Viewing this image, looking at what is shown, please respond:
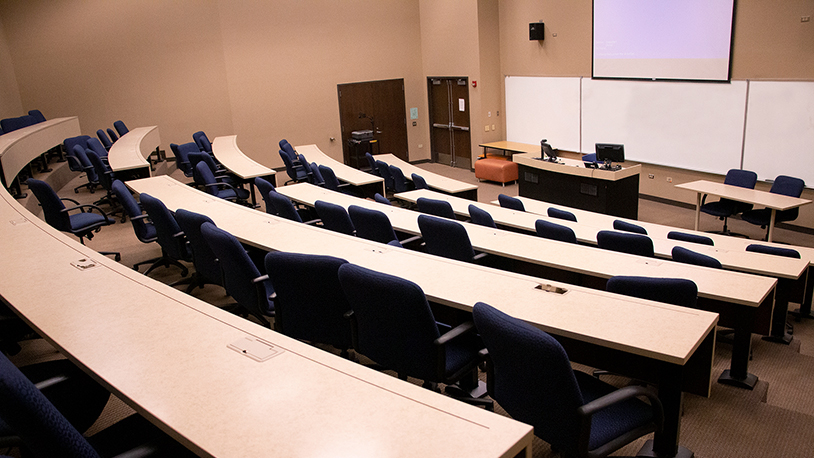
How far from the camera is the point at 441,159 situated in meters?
13.6

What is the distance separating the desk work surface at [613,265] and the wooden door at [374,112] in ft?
30.2

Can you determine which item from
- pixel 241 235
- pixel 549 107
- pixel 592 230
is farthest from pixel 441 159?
pixel 241 235

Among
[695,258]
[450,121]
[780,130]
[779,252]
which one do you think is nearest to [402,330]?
[695,258]

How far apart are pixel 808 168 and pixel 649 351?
657 cm

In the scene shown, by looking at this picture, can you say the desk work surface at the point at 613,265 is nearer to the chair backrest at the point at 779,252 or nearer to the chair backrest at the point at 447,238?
the chair backrest at the point at 447,238

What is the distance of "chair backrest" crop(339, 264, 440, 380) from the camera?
2.49 metres

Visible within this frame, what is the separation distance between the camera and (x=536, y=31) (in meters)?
10.4

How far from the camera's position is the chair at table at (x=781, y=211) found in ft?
21.8

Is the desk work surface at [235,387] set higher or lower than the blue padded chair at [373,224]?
higher

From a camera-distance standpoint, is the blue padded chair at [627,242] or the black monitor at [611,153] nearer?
the blue padded chair at [627,242]

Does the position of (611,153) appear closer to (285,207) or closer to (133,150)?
(285,207)

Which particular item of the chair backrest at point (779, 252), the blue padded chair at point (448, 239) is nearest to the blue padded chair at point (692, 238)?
the chair backrest at point (779, 252)

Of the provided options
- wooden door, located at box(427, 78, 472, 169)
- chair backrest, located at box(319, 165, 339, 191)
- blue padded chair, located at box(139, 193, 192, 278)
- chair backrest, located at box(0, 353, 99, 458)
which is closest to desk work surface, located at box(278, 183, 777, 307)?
blue padded chair, located at box(139, 193, 192, 278)

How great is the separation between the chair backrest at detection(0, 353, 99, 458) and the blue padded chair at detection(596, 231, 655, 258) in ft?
12.0
